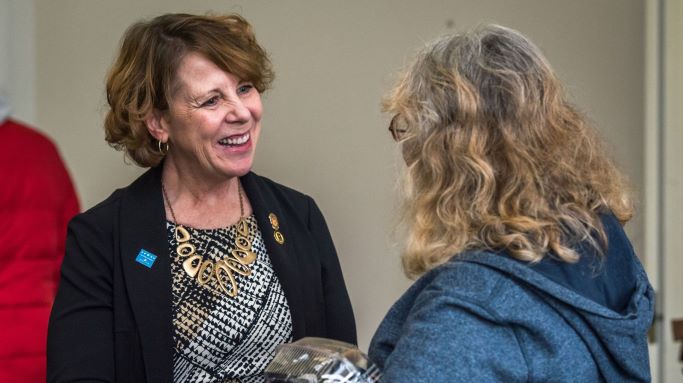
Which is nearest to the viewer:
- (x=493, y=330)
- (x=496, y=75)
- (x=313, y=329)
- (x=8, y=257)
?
(x=493, y=330)

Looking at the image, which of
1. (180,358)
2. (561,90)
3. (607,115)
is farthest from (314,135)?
(561,90)

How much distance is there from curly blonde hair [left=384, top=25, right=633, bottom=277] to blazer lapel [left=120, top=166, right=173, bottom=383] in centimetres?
77

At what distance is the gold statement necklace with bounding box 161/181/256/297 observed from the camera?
2.21m

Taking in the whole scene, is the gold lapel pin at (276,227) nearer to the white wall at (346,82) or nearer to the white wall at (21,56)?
the white wall at (346,82)

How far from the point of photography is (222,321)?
2.18 m

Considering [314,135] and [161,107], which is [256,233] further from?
[314,135]

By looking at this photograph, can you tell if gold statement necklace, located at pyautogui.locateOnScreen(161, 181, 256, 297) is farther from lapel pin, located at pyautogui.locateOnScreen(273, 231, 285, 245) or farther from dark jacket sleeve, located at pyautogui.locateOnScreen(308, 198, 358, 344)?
dark jacket sleeve, located at pyautogui.locateOnScreen(308, 198, 358, 344)

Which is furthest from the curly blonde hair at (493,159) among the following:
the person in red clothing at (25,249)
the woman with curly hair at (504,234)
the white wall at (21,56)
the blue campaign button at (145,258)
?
the white wall at (21,56)

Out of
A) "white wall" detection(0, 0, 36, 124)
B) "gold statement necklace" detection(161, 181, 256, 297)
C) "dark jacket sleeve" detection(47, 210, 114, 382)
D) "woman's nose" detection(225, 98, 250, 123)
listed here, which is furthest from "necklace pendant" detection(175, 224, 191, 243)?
"white wall" detection(0, 0, 36, 124)

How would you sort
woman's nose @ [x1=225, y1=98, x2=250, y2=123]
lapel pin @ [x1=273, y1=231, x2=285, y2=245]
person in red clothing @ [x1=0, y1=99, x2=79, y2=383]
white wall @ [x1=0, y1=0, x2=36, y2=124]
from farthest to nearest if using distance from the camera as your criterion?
white wall @ [x1=0, y1=0, x2=36, y2=124], person in red clothing @ [x1=0, y1=99, x2=79, y2=383], lapel pin @ [x1=273, y1=231, x2=285, y2=245], woman's nose @ [x1=225, y1=98, x2=250, y2=123]

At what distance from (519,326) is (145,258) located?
40.1 inches

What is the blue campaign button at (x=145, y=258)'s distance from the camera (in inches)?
85.5

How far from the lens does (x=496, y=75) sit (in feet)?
4.99

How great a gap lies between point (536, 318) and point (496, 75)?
Answer: 38cm
